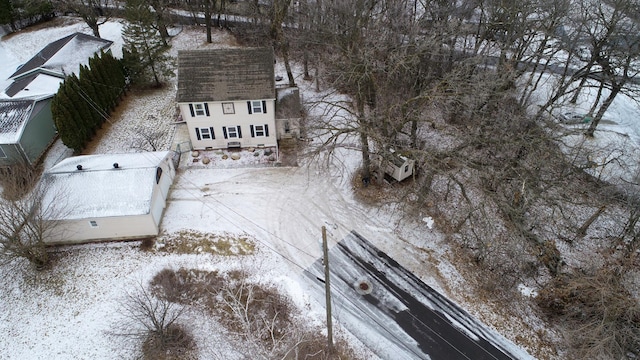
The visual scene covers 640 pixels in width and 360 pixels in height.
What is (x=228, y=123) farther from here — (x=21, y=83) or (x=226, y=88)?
(x=21, y=83)

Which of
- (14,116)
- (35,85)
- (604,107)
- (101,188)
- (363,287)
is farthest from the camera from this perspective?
(35,85)

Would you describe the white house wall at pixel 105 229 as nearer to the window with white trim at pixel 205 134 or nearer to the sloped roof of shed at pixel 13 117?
the window with white trim at pixel 205 134

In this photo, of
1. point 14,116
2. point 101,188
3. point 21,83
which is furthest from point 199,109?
point 21,83

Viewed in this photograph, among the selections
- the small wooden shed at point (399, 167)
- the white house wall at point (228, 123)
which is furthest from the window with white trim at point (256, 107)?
the small wooden shed at point (399, 167)

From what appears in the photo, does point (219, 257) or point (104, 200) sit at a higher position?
point (104, 200)

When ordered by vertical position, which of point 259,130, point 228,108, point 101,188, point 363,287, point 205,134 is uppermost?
point 228,108

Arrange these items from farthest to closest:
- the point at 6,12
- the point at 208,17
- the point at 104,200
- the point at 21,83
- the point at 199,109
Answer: the point at 6,12, the point at 208,17, the point at 21,83, the point at 199,109, the point at 104,200

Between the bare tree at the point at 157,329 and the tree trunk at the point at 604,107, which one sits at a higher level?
the tree trunk at the point at 604,107

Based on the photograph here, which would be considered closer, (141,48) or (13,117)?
(13,117)
